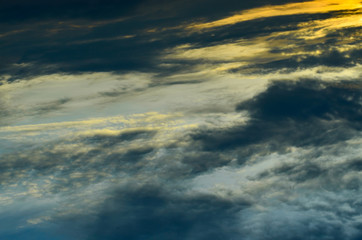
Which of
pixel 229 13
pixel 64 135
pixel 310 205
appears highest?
pixel 229 13

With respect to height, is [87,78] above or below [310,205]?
above

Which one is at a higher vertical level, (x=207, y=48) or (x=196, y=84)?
(x=207, y=48)

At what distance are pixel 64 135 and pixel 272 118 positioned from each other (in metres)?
5.60

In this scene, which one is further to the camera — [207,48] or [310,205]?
[207,48]

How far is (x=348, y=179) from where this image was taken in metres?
11.9

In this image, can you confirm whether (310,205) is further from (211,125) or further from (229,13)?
(229,13)

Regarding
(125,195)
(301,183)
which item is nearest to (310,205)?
(301,183)

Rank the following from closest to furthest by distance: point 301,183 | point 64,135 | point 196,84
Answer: point 301,183
point 64,135
point 196,84

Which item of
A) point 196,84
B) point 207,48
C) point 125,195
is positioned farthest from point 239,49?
point 125,195

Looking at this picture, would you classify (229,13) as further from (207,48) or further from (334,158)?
(334,158)

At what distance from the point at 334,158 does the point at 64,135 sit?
695cm

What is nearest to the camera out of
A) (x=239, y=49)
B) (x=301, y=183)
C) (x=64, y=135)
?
(x=301, y=183)

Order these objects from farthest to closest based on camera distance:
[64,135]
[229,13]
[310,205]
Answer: [229,13], [64,135], [310,205]

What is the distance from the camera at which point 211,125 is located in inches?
578
